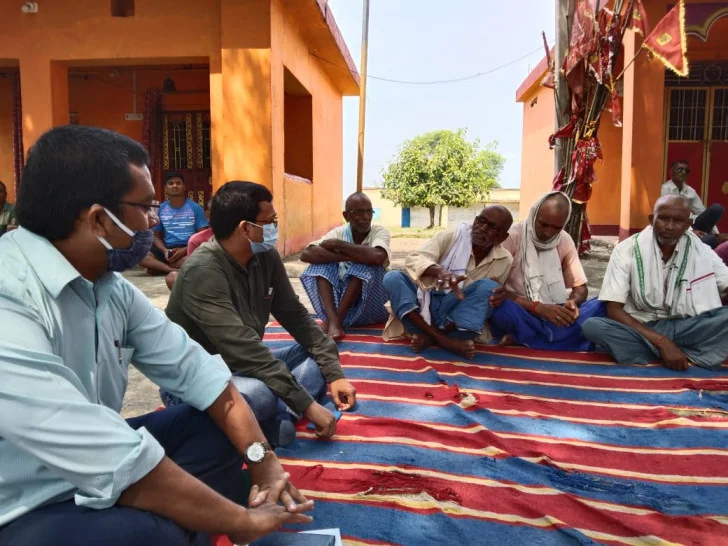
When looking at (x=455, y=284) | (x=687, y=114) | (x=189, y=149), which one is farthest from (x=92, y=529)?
(x=687, y=114)

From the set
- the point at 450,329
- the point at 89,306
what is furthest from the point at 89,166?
the point at 450,329

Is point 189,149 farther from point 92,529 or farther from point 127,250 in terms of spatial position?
point 92,529

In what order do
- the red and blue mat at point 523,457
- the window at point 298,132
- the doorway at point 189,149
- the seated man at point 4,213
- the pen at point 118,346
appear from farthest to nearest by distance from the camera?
1. the window at point 298,132
2. the doorway at point 189,149
3. the seated man at point 4,213
4. the red and blue mat at point 523,457
5. the pen at point 118,346

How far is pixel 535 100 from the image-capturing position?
1387 centimetres

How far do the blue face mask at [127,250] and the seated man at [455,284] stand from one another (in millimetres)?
2309

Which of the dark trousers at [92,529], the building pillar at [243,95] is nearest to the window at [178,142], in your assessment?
the building pillar at [243,95]

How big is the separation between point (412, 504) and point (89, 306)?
3.91 ft

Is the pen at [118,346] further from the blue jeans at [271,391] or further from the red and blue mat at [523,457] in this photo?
the red and blue mat at [523,457]

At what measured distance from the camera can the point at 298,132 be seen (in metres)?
10.6

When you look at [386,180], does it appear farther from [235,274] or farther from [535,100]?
[235,274]

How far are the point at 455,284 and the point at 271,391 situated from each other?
65.0 inches

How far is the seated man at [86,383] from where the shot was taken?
3.48ft

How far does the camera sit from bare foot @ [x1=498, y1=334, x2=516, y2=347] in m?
3.92

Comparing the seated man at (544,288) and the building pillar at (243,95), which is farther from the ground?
the building pillar at (243,95)
